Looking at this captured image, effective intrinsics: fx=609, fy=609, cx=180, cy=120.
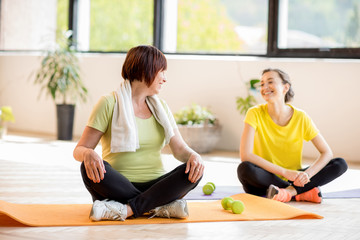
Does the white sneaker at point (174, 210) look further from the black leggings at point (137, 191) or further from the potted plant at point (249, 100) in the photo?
the potted plant at point (249, 100)

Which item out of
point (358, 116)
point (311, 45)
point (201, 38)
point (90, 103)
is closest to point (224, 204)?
point (358, 116)

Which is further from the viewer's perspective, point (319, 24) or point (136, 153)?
point (319, 24)

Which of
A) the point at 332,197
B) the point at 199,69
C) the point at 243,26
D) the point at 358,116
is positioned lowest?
the point at 332,197

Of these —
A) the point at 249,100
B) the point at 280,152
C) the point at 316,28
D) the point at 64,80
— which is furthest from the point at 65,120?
the point at 280,152

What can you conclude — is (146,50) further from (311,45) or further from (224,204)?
(311,45)

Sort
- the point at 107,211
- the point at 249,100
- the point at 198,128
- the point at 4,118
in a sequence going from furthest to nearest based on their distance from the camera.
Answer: the point at 4,118
the point at 249,100
the point at 198,128
the point at 107,211

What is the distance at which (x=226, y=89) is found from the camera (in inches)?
232

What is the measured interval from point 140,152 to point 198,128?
9.02 ft

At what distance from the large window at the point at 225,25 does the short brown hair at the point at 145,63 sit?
3.23 meters

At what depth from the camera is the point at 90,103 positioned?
22.2 ft

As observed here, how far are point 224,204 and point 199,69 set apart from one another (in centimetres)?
330

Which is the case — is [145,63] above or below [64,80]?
above

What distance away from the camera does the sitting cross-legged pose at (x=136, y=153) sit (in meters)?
2.55

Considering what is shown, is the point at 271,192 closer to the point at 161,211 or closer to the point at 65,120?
the point at 161,211
